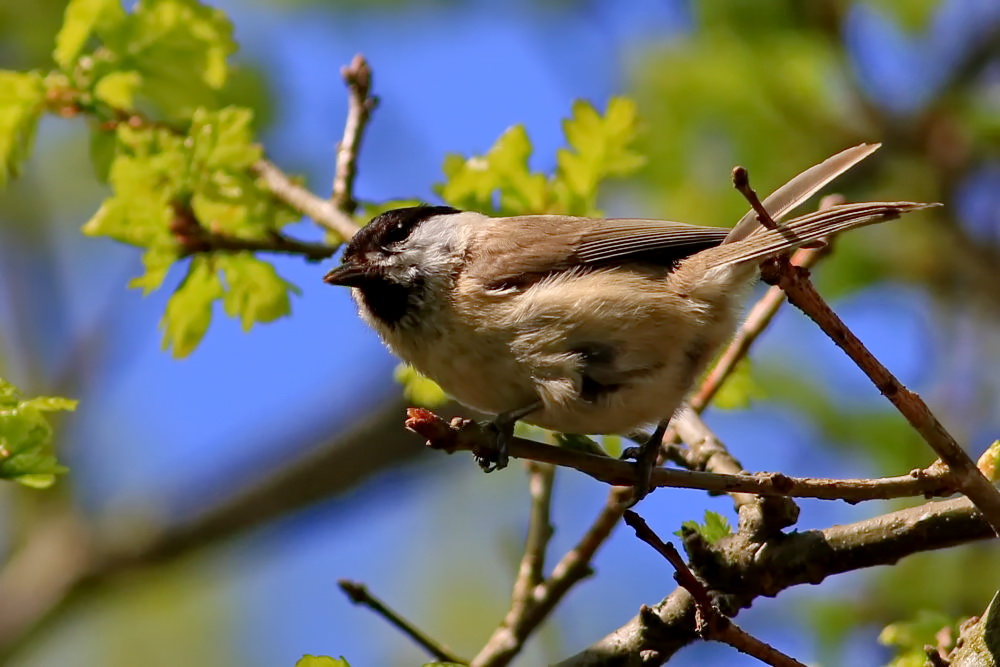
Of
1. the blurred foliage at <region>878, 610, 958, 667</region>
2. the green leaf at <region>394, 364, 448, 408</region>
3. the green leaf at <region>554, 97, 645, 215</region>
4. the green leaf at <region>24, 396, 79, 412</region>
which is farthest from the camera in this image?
the green leaf at <region>554, 97, 645, 215</region>

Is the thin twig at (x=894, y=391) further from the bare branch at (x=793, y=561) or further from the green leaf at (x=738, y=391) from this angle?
the green leaf at (x=738, y=391)

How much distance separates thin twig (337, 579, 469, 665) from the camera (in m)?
3.31

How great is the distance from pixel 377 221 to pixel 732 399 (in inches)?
55.2

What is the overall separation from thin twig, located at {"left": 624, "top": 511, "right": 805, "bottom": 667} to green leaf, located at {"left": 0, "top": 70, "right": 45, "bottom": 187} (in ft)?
8.48

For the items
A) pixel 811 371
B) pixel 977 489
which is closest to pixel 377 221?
pixel 977 489

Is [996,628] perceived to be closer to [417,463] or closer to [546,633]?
[546,633]

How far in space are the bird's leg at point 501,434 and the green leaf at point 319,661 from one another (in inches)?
22.1

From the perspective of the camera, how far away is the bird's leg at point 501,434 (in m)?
2.61

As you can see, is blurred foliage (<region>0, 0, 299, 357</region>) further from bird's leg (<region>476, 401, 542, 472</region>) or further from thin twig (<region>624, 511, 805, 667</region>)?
thin twig (<region>624, 511, 805, 667</region>)

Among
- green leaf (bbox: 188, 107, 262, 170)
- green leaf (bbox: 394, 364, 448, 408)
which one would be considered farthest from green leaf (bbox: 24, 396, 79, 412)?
green leaf (bbox: 394, 364, 448, 408)

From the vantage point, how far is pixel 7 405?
272cm

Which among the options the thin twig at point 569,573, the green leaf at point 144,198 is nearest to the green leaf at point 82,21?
the green leaf at point 144,198

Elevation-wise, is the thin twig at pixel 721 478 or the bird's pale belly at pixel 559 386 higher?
the bird's pale belly at pixel 559 386

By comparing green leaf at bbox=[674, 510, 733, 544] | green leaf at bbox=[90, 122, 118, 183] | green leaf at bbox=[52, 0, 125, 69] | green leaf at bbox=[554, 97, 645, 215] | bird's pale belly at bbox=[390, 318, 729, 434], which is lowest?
green leaf at bbox=[674, 510, 733, 544]
